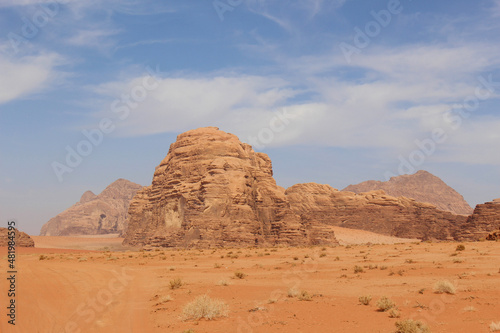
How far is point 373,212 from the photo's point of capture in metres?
108

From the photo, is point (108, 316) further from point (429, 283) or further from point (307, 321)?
point (429, 283)

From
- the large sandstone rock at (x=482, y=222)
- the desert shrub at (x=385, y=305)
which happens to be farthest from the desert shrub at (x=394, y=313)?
the large sandstone rock at (x=482, y=222)

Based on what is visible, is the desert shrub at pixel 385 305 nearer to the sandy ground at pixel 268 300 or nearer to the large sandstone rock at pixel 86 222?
the sandy ground at pixel 268 300

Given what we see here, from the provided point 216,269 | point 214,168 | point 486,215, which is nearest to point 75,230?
point 214,168

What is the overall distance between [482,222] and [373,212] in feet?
120

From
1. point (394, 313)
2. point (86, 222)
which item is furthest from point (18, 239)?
point (86, 222)

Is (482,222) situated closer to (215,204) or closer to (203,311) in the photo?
(215,204)

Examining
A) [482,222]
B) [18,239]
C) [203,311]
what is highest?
[18,239]

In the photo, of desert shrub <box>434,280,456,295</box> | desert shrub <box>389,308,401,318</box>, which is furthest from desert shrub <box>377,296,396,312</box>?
desert shrub <box>434,280,456,295</box>

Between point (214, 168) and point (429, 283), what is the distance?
5125cm

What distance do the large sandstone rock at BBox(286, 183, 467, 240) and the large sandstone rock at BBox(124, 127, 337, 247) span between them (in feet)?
92.3

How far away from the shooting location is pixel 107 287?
1898 centimetres

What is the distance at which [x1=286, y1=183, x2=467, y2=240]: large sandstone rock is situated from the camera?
323ft

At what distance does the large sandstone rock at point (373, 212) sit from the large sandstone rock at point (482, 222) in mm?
16292
